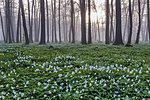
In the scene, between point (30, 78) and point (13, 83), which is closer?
point (13, 83)

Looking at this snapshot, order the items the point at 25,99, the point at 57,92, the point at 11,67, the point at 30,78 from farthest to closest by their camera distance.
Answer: the point at 11,67 → the point at 30,78 → the point at 57,92 → the point at 25,99

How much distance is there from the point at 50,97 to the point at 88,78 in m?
1.95

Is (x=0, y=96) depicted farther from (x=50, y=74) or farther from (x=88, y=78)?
(x=88, y=78)

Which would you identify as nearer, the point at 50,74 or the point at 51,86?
the point at 51,86

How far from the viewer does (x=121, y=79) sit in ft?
25.6

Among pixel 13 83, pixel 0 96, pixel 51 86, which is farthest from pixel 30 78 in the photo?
pixel 0 96

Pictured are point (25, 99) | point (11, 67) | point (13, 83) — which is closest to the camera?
point (25, 99)

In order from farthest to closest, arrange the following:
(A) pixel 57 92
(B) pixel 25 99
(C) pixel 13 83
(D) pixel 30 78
Result: (D) pixel 30 78 < (C) pixel 13 83 < (A) pixel 57 92 < (B) pixel 25 99

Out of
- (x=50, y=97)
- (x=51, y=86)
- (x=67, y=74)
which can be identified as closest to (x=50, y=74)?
(x=67, y=74)

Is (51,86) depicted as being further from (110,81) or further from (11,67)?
(11,67)

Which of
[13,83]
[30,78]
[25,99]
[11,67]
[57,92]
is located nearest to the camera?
[25,99]

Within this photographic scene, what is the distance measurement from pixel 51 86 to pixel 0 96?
1489mm

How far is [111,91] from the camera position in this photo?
21.7 feet

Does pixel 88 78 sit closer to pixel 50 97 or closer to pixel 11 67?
pixel 50 97
